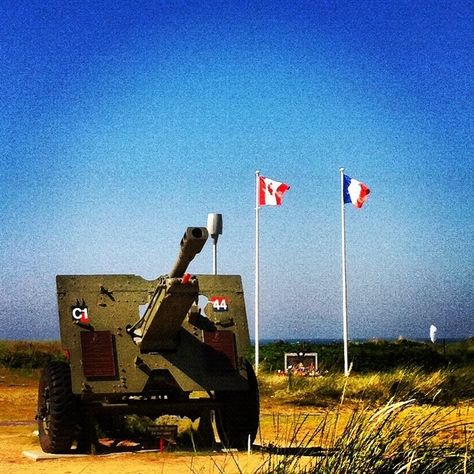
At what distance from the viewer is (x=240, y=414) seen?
1173cm

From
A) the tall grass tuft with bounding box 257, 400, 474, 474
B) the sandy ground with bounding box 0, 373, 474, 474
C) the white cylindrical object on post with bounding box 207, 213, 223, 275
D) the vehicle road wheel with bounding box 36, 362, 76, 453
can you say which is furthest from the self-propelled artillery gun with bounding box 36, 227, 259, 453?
the white cylindrical object on post with bounding box 207, 213, 223, 275

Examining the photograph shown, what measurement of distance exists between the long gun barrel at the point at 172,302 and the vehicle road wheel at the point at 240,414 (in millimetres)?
917

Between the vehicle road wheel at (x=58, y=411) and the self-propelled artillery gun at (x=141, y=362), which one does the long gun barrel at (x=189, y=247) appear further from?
the vehicle road wheel at (x=58, y=411)

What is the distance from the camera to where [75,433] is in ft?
37.6

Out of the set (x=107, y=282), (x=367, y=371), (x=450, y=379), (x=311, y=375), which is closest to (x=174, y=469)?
(x=107, y=282)

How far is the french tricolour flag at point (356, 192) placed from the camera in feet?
75.4

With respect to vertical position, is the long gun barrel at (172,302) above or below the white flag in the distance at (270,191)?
below

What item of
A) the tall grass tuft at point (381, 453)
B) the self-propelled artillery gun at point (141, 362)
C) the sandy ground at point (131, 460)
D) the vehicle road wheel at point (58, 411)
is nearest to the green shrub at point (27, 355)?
the sandy ground at point (131, 460)

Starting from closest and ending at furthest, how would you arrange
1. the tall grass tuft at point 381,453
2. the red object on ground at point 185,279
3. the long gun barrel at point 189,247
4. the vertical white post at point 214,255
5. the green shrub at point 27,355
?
the tall grass tuft at point 381,453 < the long gun barrel at point 189,247 < the red object on ground at point 185,279 < the vertical white post at point 214,255 < the green shrub at point 27,355

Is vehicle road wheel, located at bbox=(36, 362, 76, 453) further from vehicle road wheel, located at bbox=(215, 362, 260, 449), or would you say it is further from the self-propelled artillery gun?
vehicle road wheel, located at bbox=(215, 362, 260, 449)

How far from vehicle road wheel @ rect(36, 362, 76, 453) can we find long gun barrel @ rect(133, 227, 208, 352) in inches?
39.1

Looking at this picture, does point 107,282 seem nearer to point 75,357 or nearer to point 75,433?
point 75,357

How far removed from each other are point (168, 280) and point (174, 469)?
2098 mm

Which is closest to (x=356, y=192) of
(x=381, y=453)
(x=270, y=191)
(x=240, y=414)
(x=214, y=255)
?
(x=270, y=191)
